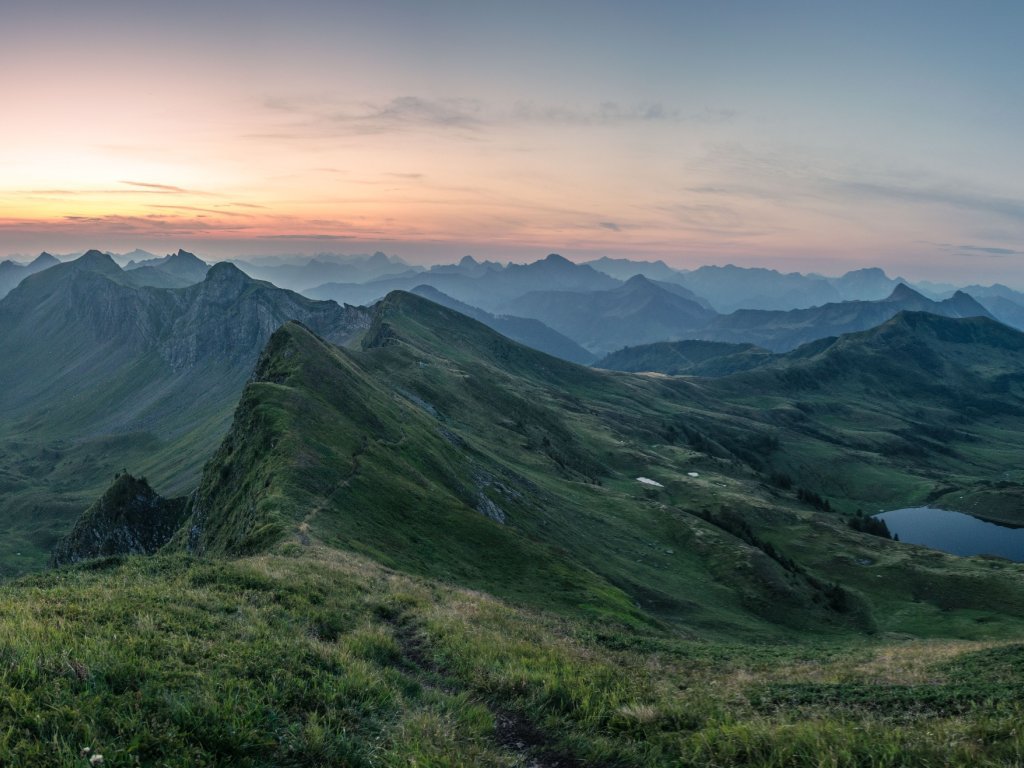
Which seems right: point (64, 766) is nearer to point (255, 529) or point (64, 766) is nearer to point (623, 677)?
point (623, 677)

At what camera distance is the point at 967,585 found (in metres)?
108

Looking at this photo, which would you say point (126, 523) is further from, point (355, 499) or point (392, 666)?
point (392, 666)

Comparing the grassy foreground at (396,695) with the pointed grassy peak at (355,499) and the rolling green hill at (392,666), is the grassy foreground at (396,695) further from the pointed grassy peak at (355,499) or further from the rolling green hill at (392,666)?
the pointed grassy peak at (355,499)

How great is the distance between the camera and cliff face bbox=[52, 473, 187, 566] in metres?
83.1

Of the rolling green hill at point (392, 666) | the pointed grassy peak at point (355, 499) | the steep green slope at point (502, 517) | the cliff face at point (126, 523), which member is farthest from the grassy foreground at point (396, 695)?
the cliff face at point (126, 523)

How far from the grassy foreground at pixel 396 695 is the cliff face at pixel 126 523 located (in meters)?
74.0

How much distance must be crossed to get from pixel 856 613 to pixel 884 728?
10170 centimetres

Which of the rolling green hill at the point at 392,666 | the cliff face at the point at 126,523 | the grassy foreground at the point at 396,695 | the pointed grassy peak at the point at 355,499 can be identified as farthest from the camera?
the cliff face at the point at 126,523

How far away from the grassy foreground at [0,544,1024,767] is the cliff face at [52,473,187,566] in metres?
74.0

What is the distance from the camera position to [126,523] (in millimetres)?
84375

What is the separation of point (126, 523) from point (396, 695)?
9201 centimetres

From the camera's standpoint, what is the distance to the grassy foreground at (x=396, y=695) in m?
9.52

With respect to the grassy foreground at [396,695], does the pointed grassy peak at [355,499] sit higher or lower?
lower

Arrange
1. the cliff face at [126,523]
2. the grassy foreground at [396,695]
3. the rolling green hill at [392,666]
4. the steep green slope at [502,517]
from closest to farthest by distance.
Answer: the grassy foreground at [396,695] < the rolling green hill at [392,666] < the steep green slope at [502,517] < the cliff face at [126,523]
